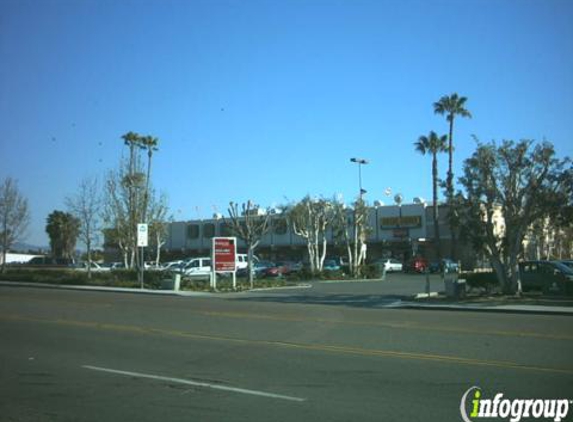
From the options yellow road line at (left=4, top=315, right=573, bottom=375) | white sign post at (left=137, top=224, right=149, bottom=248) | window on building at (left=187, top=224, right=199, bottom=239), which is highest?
window on building at (left=187, top=224, right=199, bottom=239)

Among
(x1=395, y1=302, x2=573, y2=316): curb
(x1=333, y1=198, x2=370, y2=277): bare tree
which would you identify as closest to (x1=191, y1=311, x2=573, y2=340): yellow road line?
(x1=395, y1=302, x2=573, y2=316): curb

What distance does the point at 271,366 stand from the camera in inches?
417

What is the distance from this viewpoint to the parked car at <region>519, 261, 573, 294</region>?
27281 millimetres

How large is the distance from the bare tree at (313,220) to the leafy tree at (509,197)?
81.4 feet

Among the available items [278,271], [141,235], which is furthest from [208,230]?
[141,235]

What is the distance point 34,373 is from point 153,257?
77.5m

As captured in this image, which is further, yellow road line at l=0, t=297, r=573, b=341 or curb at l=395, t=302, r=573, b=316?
curb at l=395, t=302, r=573, b=316

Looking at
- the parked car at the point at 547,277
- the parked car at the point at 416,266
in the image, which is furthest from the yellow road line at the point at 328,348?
the parked car at the point at 416,266

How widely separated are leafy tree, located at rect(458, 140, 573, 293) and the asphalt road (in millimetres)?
9049

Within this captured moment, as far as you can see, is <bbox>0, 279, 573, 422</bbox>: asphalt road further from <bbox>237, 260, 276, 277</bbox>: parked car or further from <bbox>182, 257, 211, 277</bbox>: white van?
<bbox>237, 260, 276, 277</bbox>: parked car

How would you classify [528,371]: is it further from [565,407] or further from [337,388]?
[337,388]

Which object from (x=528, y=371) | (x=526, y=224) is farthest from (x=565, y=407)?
(x=526, y=224)

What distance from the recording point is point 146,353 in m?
12.1

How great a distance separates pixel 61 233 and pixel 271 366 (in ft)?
285
